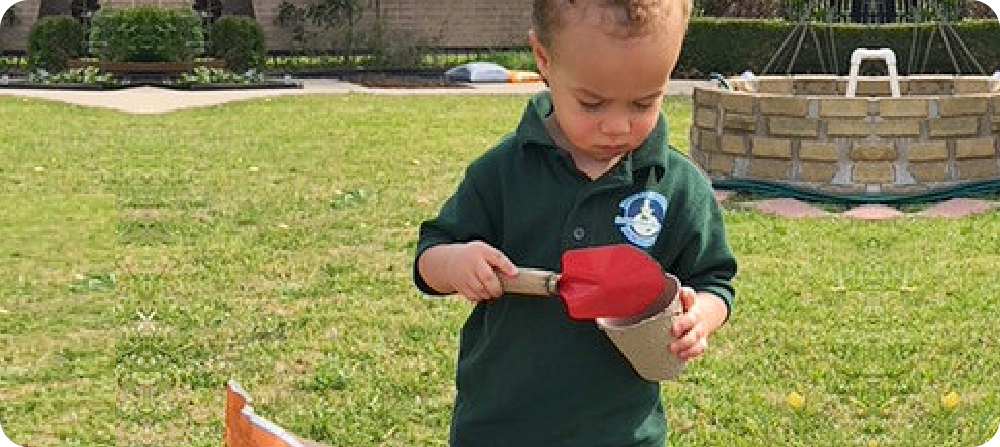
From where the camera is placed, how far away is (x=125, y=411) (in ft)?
14.0

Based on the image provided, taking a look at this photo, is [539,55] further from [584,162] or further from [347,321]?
[347,321]

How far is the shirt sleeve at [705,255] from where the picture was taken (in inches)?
94.3

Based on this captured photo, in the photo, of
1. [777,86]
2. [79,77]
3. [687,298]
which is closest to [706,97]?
[777,86]

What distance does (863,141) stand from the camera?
340 inches

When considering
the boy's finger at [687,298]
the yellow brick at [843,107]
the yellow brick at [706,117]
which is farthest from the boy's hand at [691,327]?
the yellow brick at [706,117]

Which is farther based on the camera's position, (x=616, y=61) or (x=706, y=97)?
(x=706, y=97)

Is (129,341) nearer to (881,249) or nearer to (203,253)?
(203,253)

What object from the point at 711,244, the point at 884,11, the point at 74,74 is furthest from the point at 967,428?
the point at 74,74

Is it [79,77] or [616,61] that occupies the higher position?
[616,61]

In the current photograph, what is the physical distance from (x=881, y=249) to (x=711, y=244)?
4.34 m

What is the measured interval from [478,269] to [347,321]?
323 cm

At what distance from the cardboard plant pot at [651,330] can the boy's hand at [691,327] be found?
1 cm

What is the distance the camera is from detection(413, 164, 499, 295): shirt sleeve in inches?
93.3

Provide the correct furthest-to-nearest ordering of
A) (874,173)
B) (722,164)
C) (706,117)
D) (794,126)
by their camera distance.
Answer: (706,117) < (722,164) < (794,126) < (874,173)
